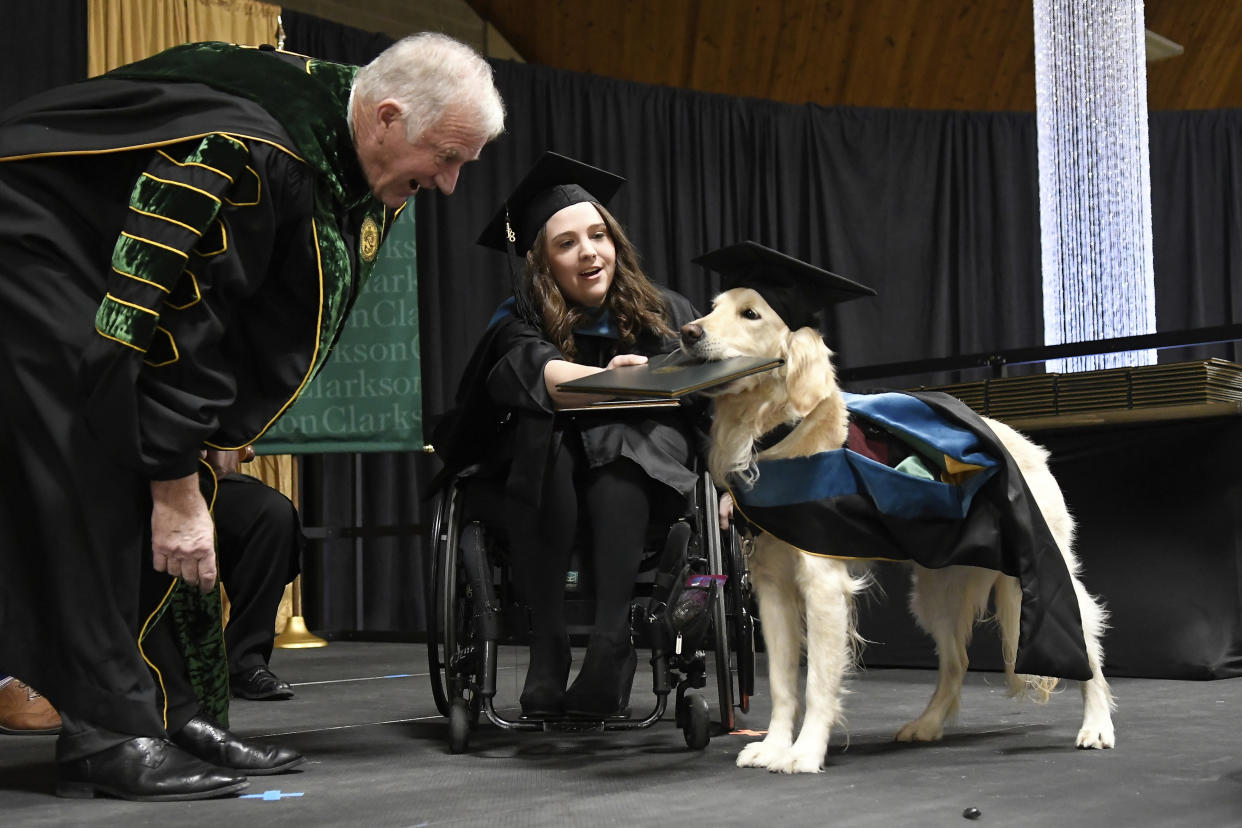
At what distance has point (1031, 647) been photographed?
2.31m

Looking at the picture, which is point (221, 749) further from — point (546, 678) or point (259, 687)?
point (259, 687)

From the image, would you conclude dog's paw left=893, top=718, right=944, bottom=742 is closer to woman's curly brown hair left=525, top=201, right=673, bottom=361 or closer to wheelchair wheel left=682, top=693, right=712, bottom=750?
wheelchair wheel left=682, top=693, right=712, bottom=750

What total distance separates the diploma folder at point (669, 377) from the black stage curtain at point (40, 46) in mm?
3972

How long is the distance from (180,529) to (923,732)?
152cm

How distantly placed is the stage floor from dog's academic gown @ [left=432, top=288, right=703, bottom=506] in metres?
0.54

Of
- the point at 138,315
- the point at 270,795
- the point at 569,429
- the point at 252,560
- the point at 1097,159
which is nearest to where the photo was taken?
the point at 138,315

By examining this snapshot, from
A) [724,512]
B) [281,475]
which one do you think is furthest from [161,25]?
[724,512]

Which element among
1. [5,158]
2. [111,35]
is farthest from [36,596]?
[111,35]

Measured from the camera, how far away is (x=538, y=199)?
8.94 ft

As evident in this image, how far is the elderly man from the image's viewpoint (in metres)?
1.92

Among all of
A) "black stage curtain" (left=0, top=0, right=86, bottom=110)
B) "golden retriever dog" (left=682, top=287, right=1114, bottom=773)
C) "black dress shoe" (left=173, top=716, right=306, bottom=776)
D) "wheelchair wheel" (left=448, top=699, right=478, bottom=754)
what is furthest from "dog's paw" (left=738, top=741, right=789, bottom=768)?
"black stage curtain" (left=0, top=0, right=86, bottom=110)

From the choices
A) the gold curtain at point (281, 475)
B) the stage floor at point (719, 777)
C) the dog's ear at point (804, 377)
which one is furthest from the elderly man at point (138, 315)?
the gold curtain at point (281, 475)

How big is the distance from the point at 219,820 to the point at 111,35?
4556 mm

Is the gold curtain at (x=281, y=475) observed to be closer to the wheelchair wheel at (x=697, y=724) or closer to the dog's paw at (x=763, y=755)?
the wheelchair wheel at (x=697, y=724)
